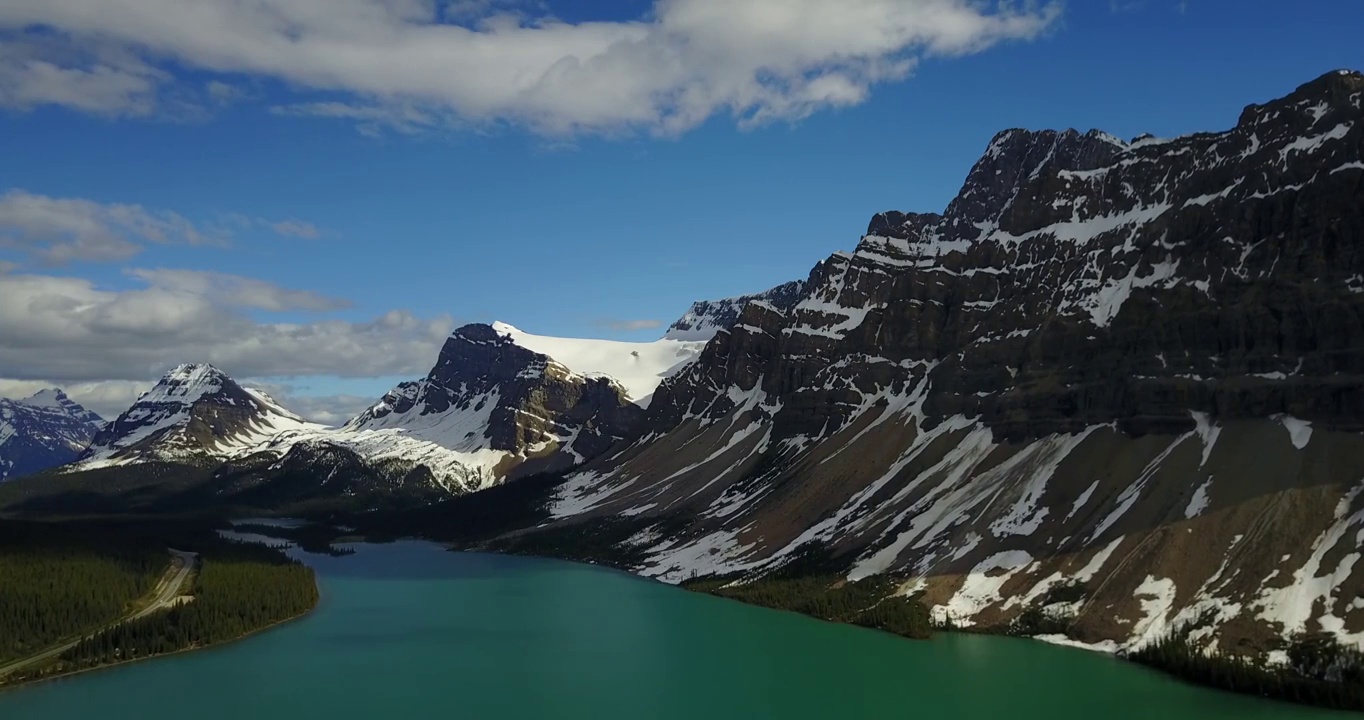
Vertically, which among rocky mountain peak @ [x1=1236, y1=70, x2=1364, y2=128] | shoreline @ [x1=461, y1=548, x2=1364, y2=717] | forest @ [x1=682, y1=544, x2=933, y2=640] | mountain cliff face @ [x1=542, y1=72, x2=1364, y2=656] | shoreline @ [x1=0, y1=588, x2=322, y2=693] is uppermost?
rocky mountain peak @ [x1=1236, y1=70, x2=1364, y2=128]

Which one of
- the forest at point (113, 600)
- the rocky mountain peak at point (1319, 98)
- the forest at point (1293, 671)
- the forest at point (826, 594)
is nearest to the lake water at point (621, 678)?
the forest at point (1293, 671)

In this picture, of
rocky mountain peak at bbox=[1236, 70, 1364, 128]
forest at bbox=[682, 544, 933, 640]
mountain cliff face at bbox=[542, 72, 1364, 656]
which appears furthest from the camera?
rocky mountain peak at bbox=[1236, 70, 1364, 128]

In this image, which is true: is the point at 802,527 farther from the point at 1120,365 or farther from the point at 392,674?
the point at 392,674

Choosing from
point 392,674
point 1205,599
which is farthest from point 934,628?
point 392,674

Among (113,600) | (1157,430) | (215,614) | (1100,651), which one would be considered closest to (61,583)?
(113,600)

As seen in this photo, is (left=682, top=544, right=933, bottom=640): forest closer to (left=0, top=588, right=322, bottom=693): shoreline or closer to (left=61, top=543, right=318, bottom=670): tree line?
(left=61, top=543, right=318, bottom=670): tree line

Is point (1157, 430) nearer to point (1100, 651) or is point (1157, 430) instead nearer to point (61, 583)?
point (1100, 651)

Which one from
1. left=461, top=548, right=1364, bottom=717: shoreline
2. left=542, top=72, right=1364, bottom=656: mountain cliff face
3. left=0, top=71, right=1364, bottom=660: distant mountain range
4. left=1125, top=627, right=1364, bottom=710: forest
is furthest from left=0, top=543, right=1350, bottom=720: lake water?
left=542, top=72, right=1364, bottom=656: mountain cliff face
